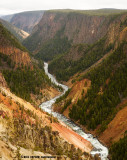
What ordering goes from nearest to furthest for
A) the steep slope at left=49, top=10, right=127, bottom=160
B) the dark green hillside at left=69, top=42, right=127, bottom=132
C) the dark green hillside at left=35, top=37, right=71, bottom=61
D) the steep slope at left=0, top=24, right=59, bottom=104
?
1. the steep slope at left=49, top=10, right=127, bottom=160
2. the dark green hillside at left=69, top=42, right=127, bottom=132
3. the steep slope at left=0, top=24, right=59, bottom=104
4. the dark green hillside at left=35, top=37, right=71, bottom=61

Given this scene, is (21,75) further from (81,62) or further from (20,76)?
(81,62)

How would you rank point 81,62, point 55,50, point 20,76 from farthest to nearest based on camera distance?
point 55,50, point 81,62, point 20,76

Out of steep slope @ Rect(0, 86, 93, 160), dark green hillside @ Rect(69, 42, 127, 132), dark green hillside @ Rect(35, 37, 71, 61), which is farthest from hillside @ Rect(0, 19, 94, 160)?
dark green hillside @ Rect(35, 37, 71, 61)

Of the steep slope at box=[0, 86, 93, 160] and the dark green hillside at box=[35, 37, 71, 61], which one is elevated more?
the steep slope at box=[0, 86, 93, 160]

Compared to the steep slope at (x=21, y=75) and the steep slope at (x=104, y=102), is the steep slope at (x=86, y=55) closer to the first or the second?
the steep slope at (x=104, y=102)

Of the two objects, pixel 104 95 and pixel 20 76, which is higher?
pixel 104 95

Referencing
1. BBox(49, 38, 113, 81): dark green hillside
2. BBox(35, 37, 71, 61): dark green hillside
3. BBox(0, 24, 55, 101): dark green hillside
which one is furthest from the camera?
BBox(35, 37, 71, 61): dark green hillside

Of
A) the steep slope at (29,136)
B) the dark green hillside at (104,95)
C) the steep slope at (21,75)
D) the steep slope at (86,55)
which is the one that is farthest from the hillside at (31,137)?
the steep slope at (86,55)

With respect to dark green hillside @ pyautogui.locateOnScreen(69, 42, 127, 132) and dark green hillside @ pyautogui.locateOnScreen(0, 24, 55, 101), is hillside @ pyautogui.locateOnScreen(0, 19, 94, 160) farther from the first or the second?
dark green hillside @ pyautogui.locateOnScreen(0, 24, 55, 101)

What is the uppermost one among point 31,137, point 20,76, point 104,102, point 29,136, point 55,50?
point 29,136

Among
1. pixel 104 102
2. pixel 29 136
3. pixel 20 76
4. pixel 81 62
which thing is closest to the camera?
pixel 29 136

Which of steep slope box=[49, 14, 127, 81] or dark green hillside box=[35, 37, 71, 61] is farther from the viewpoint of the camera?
dark green hillside box=[35, 37, 71, 61]

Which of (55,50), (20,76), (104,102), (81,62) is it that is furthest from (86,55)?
(55,50)
